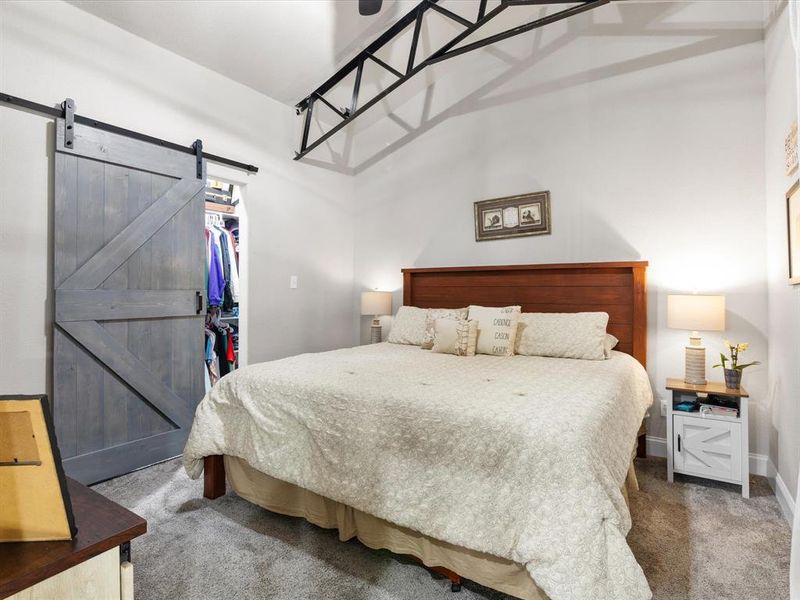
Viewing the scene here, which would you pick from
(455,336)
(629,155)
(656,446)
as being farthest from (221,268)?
(656,446)

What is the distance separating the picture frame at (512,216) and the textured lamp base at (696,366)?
4.44 ft

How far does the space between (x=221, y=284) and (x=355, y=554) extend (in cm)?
278

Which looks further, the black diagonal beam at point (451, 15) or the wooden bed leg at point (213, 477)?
the black diagonal beam at point (451, 15)

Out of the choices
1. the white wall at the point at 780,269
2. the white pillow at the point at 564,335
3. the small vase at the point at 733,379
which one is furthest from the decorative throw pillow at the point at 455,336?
the white wall at the point at 780,269

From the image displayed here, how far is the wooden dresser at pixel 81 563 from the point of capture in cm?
66

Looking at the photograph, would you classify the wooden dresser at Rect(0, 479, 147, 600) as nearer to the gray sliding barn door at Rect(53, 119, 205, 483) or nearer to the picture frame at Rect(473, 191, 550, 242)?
the gray sliding barn door at Rect(53, 119, 205, 483)

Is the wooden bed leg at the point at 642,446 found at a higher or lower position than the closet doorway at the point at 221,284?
lower

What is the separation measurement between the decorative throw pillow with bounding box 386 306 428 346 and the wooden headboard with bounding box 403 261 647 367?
1.27 feet

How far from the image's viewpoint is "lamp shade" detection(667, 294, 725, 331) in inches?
98.7

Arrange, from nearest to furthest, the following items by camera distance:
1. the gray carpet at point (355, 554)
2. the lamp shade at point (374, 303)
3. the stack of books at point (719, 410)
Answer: the gray carpet at point (355, 554) → the stack of books at point (719, 410) → the lamp shade at point (374, 303)

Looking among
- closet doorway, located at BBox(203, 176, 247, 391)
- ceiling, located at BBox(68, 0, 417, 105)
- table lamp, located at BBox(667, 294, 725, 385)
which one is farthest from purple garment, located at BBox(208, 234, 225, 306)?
table lamp, located at BBox(667, 294, 725, 385)

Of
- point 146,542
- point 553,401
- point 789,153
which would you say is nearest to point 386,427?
point 553,401

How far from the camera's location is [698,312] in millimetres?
2541

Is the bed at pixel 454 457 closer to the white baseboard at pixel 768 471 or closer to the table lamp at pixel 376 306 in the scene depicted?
the white baseboard at pixel 768 471
